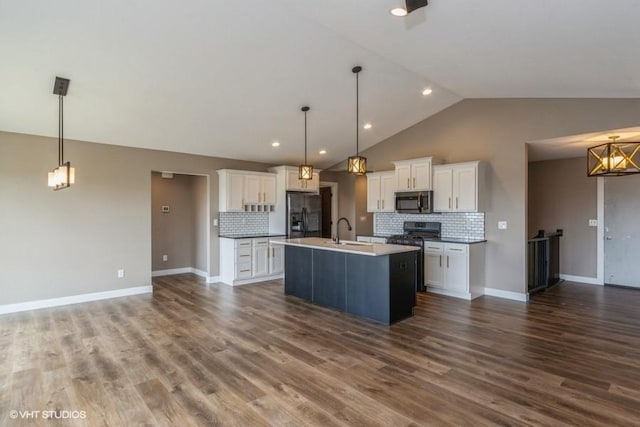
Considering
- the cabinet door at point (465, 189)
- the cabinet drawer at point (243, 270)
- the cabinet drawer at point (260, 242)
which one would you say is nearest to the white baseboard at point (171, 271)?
the cabinet drawer at point (243, 270)

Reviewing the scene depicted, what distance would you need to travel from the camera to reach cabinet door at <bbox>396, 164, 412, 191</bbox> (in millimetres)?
6383

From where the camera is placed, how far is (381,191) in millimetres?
6953

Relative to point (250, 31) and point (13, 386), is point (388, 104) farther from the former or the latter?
point (13, 386)

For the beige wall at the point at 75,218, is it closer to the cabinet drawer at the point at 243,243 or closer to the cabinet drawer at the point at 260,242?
the cabinet drawer at the point at 243,243

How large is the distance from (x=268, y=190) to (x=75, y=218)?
11.0 feet

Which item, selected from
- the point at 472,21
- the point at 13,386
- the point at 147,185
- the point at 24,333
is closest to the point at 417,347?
the point at 472,21

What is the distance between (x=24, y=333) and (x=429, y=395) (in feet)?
14.6

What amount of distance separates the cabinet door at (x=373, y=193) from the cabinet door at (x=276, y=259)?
81.5 inches

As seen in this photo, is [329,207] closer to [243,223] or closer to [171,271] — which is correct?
[243,223]

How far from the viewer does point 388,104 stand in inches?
229

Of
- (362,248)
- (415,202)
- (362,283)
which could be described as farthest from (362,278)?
(415,202)

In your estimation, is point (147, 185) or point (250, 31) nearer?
point (250, 31)

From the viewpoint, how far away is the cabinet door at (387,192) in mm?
6727

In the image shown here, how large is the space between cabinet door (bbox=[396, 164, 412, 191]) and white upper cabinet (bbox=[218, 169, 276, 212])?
102 inches
